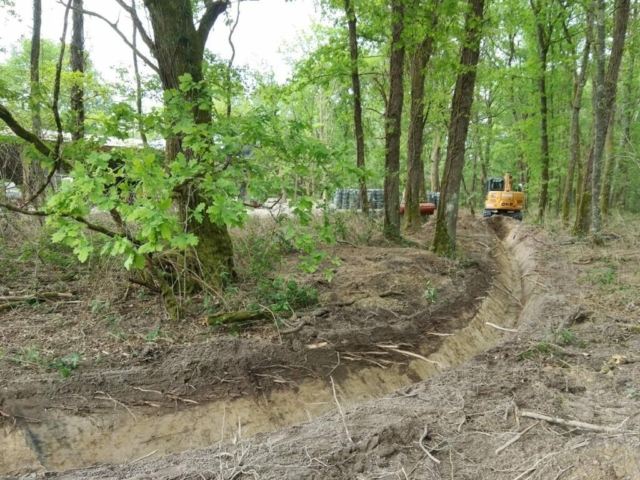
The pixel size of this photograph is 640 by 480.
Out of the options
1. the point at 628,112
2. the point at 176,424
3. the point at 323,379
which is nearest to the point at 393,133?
the point at 323,379

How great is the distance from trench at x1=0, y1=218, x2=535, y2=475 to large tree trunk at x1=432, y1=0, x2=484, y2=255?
15.5 ft

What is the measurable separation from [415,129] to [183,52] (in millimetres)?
8630

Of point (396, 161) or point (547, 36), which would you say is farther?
point (547, 36)

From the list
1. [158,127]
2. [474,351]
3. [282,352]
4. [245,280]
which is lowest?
[474,351]

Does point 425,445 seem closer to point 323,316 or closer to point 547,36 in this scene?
point 323,316

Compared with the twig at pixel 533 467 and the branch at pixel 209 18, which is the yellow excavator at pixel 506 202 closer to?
the branch at pixel 209 18

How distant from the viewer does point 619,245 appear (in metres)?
11.1

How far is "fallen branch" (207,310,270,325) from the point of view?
6160mm

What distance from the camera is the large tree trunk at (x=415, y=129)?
12.6 meters

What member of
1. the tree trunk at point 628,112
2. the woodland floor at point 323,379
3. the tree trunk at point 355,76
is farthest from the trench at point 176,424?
the tree trunk at point 628,112

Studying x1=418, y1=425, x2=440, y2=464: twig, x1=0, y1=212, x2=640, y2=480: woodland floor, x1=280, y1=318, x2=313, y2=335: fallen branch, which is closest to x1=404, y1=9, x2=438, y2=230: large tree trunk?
x1=0, y1=212, x2=640, y2=480: woodland floor

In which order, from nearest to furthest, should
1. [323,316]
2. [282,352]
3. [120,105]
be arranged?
[120,105]
[282,352]
[323,316]

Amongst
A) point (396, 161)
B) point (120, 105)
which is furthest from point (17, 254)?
point (396, 161)

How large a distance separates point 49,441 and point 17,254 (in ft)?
16.3
